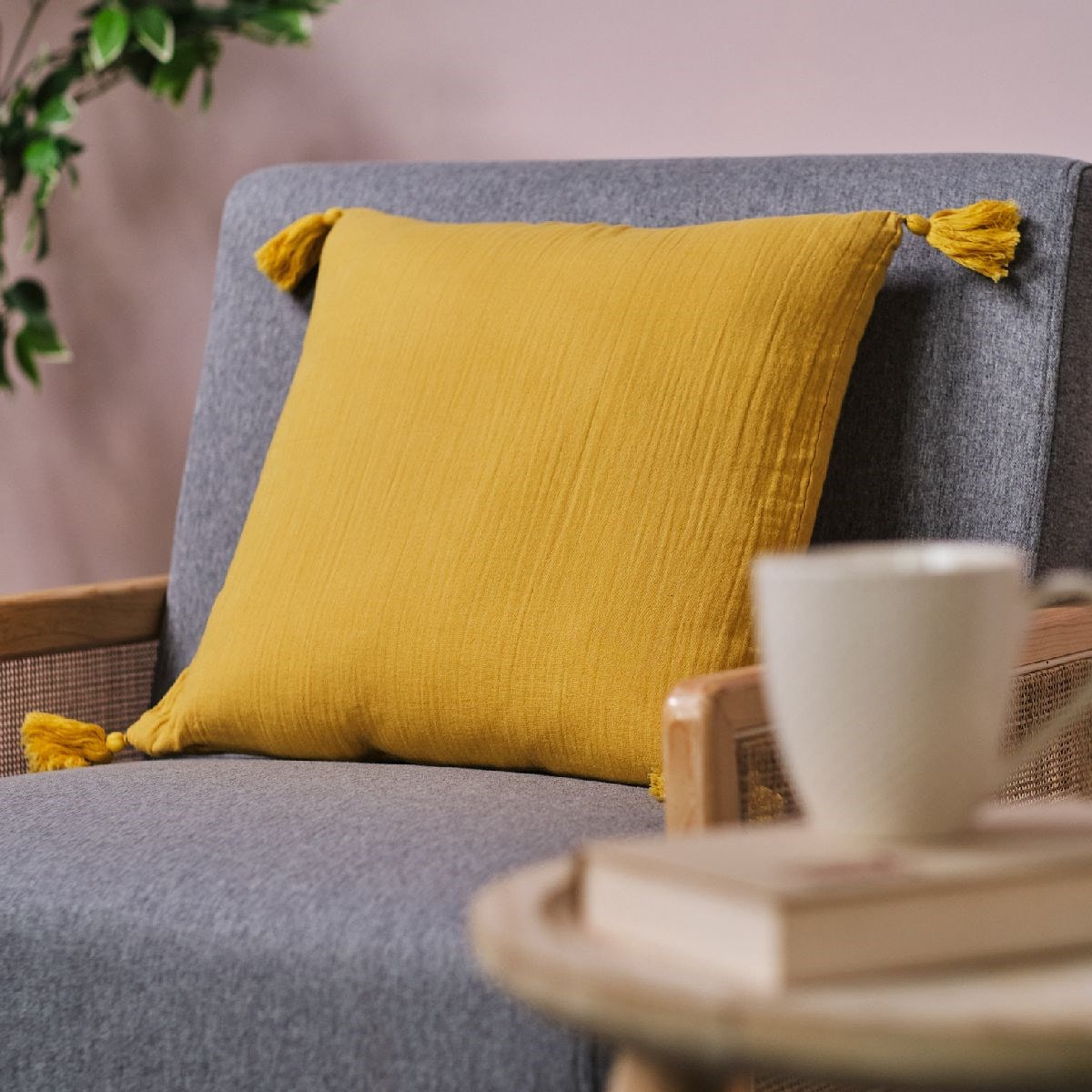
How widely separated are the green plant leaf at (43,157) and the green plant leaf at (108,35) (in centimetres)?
9

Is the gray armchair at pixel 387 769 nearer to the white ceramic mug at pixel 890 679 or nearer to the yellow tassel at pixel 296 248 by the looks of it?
the yellow tassel at pixel 296 248

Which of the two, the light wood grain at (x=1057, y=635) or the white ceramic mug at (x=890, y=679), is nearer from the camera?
the white ceramic mug at (x=890, y=679)

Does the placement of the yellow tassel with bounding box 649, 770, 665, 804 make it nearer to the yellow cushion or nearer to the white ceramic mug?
the yellow cushion

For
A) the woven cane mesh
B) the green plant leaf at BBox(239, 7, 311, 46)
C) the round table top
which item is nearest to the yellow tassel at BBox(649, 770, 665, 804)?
the woven cane mesh

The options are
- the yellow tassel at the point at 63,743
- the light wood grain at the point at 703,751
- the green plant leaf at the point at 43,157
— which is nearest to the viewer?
the light wood grain at the point at 703,751

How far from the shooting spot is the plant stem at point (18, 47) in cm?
198

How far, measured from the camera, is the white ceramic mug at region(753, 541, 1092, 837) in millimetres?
520

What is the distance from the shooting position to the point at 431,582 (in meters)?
1.14

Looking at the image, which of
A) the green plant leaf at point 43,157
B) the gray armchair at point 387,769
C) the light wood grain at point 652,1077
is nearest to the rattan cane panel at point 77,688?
the gray armchair at point 387,769

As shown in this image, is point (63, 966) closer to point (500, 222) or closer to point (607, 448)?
point (607, 448)

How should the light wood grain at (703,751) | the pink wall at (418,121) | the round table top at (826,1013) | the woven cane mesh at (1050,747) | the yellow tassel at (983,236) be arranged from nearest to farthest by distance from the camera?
1. the round table top at (826,1013)
2. the light wood grain at (703,751)
3. the woven cane mesh at (1050,747)
4. the yellow tassel at (983,236)
5. the pink wall at (418,121)

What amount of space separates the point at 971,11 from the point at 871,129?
0.13 meters

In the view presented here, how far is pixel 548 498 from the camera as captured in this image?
112 cm

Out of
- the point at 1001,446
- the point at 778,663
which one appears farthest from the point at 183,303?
the point at 778,663
